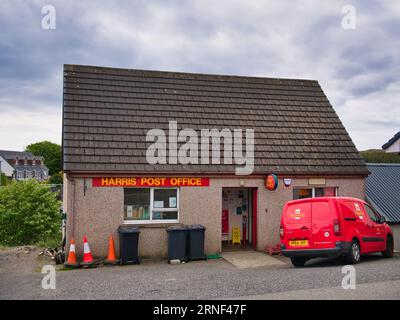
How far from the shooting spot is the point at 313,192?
1525 centimetres

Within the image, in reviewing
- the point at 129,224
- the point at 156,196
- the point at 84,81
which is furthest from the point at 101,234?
the point at 84,81

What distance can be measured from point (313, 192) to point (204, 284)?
740 cm

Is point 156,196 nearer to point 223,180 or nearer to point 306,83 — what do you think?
point 223,180

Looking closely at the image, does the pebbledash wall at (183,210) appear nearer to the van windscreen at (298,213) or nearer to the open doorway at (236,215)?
the open doorway at (236,215)

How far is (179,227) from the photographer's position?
13375 mm

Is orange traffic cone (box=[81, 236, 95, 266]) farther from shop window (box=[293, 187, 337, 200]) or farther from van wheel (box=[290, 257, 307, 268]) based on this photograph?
shop window (box=[293, 187, 337, 200])

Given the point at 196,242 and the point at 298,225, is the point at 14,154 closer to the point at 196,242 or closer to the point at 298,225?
the point at 196,242

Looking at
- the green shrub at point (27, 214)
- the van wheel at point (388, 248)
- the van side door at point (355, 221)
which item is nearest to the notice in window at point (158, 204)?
the van side door at point (355, 221)

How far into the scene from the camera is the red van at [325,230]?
1082 centimetres

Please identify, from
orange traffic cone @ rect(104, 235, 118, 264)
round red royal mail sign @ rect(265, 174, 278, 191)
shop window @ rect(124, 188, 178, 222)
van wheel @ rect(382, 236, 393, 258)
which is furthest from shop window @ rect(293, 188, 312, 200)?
orange traffic cone @ rect(104, 235, 118, 264)

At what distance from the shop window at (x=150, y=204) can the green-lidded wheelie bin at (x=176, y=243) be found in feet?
2.80

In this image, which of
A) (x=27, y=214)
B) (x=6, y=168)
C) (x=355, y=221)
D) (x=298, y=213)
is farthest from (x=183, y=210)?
(x=6, y=168)

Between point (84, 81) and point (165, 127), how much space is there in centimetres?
355

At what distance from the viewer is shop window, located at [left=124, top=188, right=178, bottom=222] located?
1368 cm
